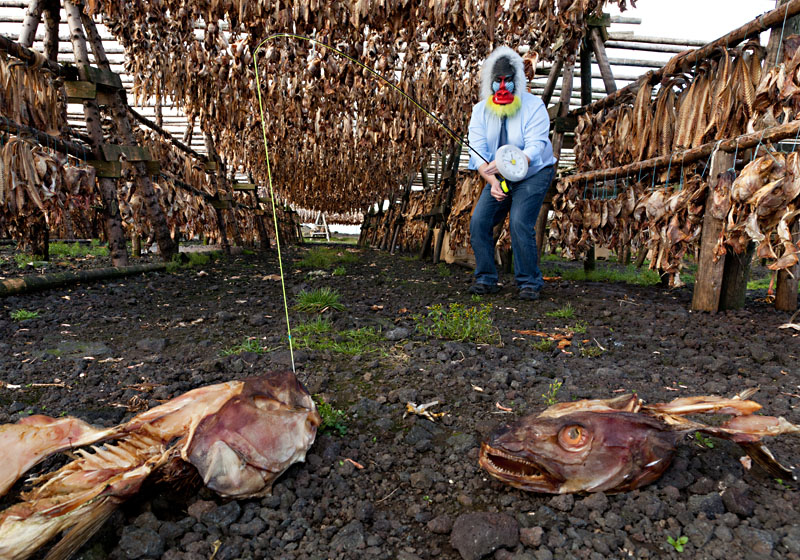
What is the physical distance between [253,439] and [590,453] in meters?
0.96

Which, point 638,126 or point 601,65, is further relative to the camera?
point 601,65

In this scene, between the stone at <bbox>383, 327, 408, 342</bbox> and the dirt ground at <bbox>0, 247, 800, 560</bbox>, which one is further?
the stone at <bbox>383, 327, 408, 342</bbox>

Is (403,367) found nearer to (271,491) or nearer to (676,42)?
(271,491)

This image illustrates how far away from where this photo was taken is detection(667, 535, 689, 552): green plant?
3.48ft

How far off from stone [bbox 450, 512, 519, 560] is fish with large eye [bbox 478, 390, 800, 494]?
0.48ft

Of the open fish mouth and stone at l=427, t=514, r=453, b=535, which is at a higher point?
the open fish mouth

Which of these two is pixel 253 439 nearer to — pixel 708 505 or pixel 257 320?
pixel 708 505

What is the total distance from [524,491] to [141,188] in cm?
672

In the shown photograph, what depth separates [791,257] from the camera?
8.67 ft

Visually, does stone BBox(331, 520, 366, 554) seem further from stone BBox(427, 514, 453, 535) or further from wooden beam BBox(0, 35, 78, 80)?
wooden beam BBox(0, 35, 78, 80)

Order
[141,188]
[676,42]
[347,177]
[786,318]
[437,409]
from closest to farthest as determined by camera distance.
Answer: [437,409], [786,318], [141,188], [676,42], [347,177]

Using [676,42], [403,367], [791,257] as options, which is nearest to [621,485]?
[403,367]

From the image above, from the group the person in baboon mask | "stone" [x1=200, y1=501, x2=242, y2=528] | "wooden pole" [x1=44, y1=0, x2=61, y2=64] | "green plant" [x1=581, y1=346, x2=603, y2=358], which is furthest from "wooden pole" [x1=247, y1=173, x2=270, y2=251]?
"stone" [x1=200, y1=501, x2=242, y2=528]

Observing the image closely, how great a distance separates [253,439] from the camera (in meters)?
1.23
